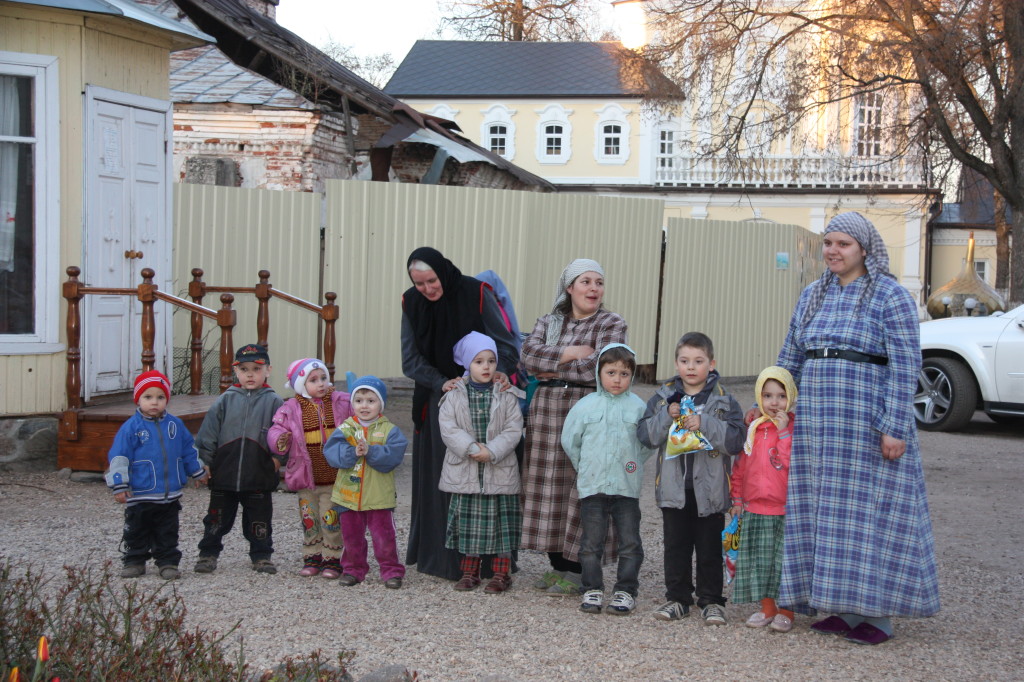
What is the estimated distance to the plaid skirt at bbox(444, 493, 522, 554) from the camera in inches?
208

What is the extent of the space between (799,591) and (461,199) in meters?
8.30

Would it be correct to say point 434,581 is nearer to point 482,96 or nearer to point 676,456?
point 676,456

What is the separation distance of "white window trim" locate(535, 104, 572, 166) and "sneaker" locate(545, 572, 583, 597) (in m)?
33.2

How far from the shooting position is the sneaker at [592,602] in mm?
4992

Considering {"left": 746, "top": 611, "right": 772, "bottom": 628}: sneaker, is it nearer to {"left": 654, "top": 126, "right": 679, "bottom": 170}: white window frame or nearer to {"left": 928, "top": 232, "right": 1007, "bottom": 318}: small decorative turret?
{"left": 928, "top": 232, "right": 1007, "bottom": 318}: small decorative turret

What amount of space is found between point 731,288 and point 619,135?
22.7 m

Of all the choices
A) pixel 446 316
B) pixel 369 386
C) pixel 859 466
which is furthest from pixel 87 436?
pixel 859 466

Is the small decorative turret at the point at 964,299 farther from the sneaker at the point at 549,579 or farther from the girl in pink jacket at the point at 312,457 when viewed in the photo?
the girl in pink jacket at the point at 312,457

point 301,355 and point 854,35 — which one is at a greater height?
point 854,35

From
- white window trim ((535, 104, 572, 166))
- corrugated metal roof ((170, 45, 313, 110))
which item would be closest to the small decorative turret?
corrugated metal roof ((170, 45, 313, 110))

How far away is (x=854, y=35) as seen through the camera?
642 inches

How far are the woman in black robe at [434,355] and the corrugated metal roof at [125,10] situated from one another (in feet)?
12.2

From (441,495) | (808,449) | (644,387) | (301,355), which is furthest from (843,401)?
(644,387)

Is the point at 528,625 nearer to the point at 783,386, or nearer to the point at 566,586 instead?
the point at 566,586
